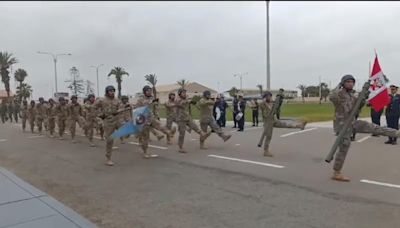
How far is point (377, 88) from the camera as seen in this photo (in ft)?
27.8

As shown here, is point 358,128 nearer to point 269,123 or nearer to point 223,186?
point 223,186

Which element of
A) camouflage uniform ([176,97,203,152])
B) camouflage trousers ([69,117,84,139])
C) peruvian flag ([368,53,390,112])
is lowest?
camouflage trousers ([69,117,84,139])

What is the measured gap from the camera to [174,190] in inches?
276

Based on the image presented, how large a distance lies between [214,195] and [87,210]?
6.17 feet

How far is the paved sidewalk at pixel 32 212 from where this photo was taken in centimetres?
503

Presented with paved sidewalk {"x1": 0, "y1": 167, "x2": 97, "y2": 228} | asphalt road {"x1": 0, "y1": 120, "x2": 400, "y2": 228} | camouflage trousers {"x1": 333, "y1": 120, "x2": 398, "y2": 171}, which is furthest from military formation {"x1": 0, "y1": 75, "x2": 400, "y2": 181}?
paved sidewalk {"x1": 0, "y1": 167, "x2": 97, "y2": 228}

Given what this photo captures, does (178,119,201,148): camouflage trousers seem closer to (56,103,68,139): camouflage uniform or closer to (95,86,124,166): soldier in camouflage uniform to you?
(95,86,124,166): soldier in camouflage uniform

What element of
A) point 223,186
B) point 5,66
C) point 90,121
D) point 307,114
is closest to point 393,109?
point 223,186

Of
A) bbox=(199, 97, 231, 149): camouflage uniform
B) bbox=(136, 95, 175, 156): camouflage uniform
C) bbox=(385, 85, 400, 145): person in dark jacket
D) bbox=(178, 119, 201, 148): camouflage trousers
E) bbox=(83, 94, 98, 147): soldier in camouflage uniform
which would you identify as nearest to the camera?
bbox=(136, 95, 175, 156): camouflage uniform

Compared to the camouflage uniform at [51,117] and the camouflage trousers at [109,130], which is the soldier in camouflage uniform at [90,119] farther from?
the camouflage trousers at [109,130]

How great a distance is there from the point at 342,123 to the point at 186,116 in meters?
5.21

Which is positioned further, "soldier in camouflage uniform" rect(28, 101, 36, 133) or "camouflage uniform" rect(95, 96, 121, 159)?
"soldier in camouflage uniform" rect(28, 101, 36, 133)

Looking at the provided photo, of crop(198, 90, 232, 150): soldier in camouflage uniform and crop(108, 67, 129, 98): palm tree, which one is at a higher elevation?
crop(108, 67, 129, 98): palm tree

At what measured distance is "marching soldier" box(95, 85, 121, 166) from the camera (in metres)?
10.0
